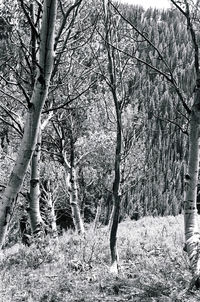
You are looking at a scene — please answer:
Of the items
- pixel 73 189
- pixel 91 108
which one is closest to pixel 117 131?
pixel 91 108

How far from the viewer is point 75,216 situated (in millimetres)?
11516

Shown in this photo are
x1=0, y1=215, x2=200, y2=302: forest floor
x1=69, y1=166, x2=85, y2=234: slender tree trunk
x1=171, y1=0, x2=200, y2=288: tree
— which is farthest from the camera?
x1=69, y1=166, x2=85, y2=234: slender tree trunk

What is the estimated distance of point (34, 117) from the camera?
324cm

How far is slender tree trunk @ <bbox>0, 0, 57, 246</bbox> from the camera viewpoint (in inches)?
123

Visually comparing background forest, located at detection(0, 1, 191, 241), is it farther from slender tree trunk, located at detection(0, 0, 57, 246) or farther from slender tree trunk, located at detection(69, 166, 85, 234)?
slender tree trunk, located at detection(69, 166, 85, 234)

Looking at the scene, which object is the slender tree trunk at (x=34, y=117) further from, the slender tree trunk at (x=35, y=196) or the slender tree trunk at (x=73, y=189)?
the slender tree trunk at (x=73, y=189)

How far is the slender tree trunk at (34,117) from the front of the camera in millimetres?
3121

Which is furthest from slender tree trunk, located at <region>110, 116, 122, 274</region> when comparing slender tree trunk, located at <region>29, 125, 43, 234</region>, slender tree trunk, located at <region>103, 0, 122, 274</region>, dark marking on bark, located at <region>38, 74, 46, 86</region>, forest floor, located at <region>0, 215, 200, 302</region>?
slender tree trunk, located at <region>29, 125, 43, 234</region>

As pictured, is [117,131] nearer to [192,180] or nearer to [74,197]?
[192,180]

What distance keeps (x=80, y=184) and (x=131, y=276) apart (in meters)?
14.6

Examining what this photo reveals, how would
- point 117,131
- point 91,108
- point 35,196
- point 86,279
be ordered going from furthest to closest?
point 91,108 < point 35,196 < point 117,131 < point 86,279

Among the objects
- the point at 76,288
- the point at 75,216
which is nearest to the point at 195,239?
the point at 76,288

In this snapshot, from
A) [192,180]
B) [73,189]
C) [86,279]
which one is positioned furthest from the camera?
[73,189]

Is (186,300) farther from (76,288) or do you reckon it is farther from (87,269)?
(87,269)
